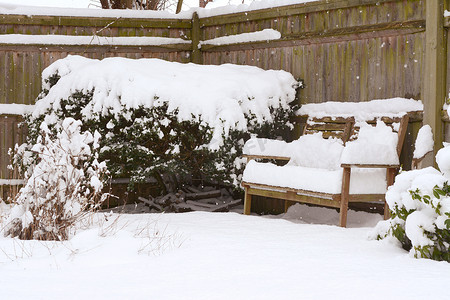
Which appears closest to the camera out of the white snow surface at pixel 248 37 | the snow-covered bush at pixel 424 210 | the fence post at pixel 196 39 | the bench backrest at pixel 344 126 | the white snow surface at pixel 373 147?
the snow-covered bush at pixel 424 210

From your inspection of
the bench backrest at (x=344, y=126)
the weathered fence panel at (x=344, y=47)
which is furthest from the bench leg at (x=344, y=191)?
the weathered fence panel at (x=344, y=47)

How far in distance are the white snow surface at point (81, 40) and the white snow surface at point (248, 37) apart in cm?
58

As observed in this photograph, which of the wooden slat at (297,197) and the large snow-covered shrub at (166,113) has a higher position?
the large snow-covered shrub at (166,113)

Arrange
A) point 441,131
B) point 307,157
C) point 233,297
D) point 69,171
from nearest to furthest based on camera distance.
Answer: point 233,297 < point 69,171 < point 441,131 < point 307,157

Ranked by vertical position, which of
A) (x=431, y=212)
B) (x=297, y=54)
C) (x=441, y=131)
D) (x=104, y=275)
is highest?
(x=297, y=54)

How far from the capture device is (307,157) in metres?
6.93

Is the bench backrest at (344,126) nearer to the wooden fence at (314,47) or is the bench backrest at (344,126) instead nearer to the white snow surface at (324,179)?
the wooden fence at (314,47)

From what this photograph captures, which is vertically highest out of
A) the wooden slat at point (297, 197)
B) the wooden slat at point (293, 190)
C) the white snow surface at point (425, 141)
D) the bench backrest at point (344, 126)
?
the bench backrest at point (344, 126)

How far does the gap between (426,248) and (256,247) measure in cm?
116

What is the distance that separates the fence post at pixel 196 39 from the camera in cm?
911

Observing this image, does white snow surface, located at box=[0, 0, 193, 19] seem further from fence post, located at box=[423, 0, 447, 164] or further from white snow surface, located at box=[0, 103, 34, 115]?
fence post, located at box=[423, 0, 447, 164]

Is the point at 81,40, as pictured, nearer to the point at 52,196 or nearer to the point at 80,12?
the point at 80,12

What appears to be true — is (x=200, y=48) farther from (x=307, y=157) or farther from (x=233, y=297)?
(x=233, y=297)

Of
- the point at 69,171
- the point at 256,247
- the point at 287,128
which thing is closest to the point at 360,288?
the point at 256,247
